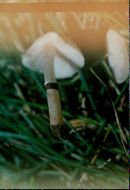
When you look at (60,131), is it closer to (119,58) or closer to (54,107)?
(54,107)

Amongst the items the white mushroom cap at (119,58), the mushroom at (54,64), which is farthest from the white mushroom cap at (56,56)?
the white mushroom cap at (119,58)

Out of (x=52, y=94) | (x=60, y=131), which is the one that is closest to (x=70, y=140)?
(x=60, y=131)

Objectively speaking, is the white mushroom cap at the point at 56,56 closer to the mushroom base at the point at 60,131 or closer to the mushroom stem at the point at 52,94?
the mushroom stem at the point at 52,94

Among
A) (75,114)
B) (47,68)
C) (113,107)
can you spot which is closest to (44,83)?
(47,68)

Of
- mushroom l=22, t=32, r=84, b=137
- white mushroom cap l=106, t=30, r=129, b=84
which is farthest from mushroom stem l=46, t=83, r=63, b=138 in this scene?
white mushroom cap l=106, t=30, r=129, b=84

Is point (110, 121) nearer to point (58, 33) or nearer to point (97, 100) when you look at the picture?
point (97, 100)

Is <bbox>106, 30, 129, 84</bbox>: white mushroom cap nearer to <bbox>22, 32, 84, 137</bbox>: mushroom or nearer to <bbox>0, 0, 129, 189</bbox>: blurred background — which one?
<bbox>0, 0, 129, 189</bbox>: blurred background
